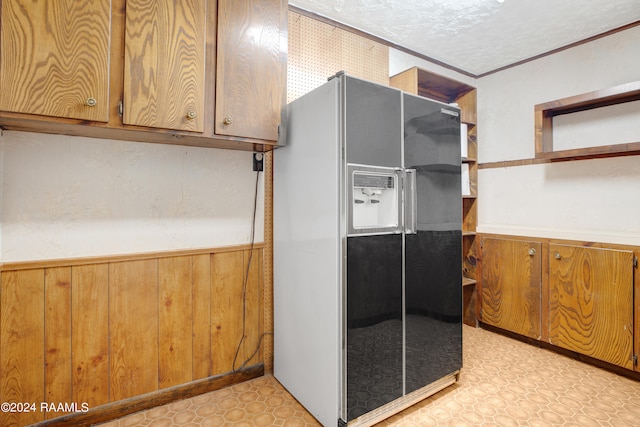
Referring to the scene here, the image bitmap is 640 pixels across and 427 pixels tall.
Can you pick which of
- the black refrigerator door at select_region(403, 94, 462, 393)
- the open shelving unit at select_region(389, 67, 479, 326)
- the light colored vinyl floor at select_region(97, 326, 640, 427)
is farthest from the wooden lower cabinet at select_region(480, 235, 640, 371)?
the black refrigerator door at select_region(403, 94, 462, 393)

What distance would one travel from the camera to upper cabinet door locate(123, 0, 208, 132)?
4.60ft

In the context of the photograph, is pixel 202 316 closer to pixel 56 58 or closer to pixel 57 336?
pixel 57 336

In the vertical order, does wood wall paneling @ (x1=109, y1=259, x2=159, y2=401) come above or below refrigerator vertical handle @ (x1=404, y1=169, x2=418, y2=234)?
below

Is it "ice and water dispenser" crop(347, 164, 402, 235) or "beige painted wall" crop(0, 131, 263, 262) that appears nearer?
"beige painted wall" crop(0, 131, 263, 262)

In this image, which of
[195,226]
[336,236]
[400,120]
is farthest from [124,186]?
[400,120]

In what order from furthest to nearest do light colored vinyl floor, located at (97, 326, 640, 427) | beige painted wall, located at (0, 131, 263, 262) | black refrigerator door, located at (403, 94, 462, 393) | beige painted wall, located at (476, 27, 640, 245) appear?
1. beige painted wall, located at (476, 27, 640, 245)
2. black refrigerator door, located at (403, 94, 462, 393)
3. light colored vinyl floor, located at (97, 326, 640, 427)
4. beige painted wall, located at (0, 131, 263, 262)

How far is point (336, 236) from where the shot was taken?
5.25ft

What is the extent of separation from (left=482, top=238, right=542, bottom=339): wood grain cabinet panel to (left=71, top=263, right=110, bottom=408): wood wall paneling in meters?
2.96

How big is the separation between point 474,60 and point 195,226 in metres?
2.82

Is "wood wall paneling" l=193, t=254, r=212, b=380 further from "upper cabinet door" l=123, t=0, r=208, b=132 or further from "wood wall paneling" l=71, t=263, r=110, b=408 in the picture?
"upper cabinet door" l=123, t=0, r=208, b=132

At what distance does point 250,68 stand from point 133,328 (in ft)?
5.05

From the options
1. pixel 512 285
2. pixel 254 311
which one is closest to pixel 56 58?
pixel 254 311

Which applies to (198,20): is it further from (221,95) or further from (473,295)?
(473,295)

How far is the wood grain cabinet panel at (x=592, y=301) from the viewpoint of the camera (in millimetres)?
2172
